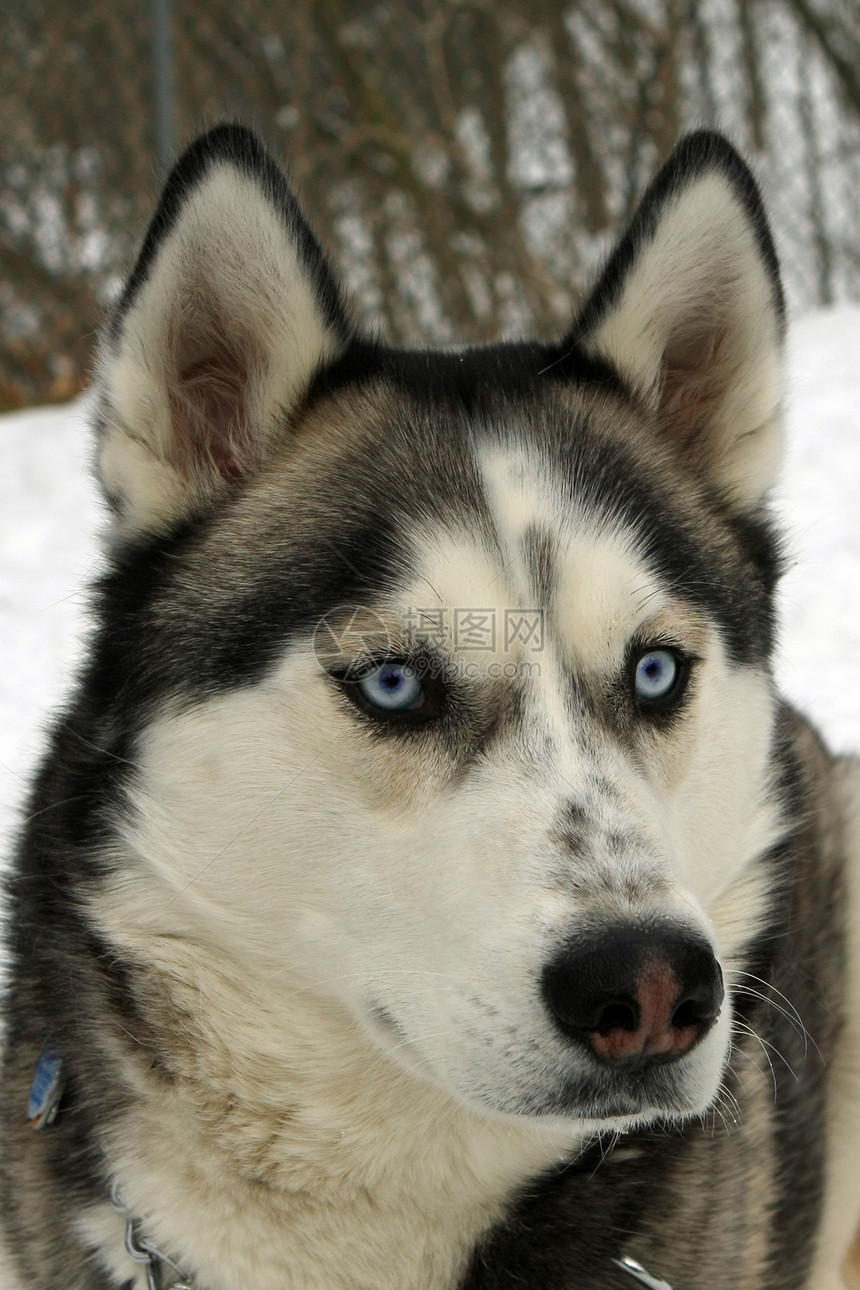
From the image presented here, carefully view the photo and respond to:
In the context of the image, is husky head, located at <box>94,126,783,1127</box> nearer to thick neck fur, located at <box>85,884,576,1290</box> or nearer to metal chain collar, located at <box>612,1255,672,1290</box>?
thick neck fur, located at <box>85,884,576,1290</box>

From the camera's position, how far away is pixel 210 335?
6.92ft

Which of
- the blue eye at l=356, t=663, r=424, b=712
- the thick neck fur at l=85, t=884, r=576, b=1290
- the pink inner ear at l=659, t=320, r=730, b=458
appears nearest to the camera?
the blue eye at l=356, t=663, r=424, b=712

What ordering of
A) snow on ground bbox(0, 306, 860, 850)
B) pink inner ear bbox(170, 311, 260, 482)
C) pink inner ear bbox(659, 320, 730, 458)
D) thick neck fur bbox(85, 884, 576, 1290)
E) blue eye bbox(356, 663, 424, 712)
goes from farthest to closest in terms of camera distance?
1. snow on ground bbox(0, 306, 860, 850)
2. pink inner ear bbox(659, 320, 730, 458)
3. pink inner ear bbox(170, 311, 260, 482)
4. thick neck fur bbox(85, 884, 576, 1290)
5. blue eye bbox(356, 663, 424, 712)

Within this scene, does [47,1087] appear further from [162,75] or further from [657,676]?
[162,75]

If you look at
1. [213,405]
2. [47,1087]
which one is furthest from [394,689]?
[47,1087]

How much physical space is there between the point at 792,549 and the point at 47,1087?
98.6 inches

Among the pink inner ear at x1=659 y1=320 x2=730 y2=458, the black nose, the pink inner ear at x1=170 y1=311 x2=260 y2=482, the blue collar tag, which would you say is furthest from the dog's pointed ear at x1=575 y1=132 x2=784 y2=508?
the blue collar tag

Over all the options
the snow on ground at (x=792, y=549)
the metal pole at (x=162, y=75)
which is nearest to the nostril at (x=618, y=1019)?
the snow on ground at (x=792, y=549)

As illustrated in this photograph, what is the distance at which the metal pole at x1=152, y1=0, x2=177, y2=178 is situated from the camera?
6.33 meters

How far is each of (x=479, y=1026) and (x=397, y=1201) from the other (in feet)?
1.65

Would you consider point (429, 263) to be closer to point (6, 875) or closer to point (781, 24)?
point (781, 24)

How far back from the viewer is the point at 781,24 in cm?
847

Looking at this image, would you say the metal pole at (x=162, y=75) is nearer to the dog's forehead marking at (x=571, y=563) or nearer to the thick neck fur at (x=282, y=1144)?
the dog's forehead marking at (x=571, y=563)

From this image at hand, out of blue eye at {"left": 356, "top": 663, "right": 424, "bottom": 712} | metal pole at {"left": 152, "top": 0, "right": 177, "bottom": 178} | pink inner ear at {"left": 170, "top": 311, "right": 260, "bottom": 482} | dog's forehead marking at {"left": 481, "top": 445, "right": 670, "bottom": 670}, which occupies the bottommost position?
blue eye at {"left": 356, "top": 663, "right": 424, "bottom": 712}
